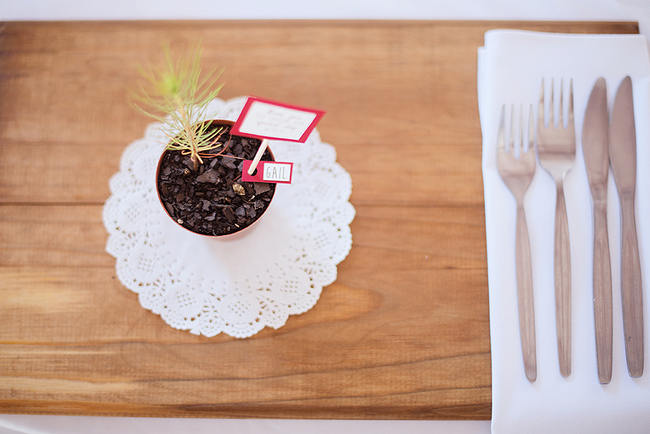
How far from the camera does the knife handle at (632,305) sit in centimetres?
Result: 70

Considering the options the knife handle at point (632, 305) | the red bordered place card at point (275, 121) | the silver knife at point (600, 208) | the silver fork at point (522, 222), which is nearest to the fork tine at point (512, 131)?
the silver fork at point (522, 222)

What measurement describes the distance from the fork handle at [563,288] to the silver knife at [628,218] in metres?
0.08

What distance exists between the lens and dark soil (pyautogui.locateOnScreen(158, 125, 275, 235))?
66 cm

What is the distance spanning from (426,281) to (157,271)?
1.42 feet

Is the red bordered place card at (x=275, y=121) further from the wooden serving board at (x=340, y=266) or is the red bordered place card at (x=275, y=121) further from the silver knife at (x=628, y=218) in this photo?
the silver knife at (x=628, y=218)

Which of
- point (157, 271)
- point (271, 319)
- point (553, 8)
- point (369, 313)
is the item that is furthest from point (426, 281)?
point (553, 8)

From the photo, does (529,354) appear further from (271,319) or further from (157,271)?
(157,271)

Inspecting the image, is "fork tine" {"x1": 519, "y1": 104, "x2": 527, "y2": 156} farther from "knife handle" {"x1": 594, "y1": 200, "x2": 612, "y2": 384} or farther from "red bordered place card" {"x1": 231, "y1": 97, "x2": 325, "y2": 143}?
"red bordered place card" {"x1": 231, "y1": 97, "x2": 325, "y2": 143}

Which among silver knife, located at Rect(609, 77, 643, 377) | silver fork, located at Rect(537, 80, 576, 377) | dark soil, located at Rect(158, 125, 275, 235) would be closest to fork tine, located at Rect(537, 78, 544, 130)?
silver fork, located at Rect(537, 80, 576, 377)

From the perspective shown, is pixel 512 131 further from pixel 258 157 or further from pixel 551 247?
pixel 258 157

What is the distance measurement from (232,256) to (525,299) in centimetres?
46


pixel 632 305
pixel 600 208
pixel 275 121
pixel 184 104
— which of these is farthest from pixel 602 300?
pixel 184 104

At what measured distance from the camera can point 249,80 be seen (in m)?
0.85

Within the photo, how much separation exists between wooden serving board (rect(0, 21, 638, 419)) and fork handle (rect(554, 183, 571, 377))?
105mm
